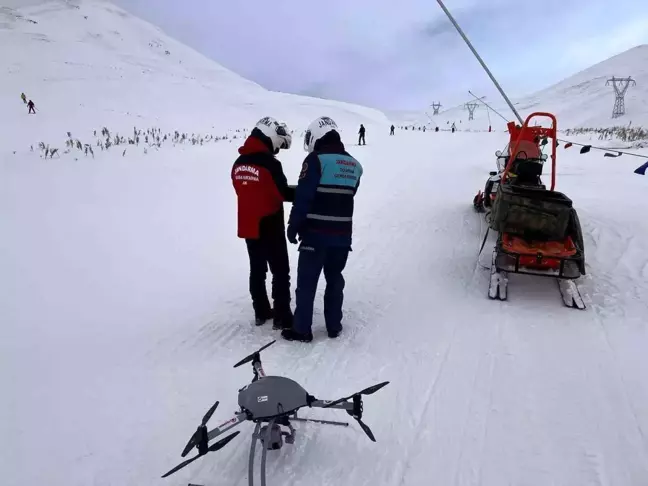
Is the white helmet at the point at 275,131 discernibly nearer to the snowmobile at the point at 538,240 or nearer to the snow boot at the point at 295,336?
the snow boot at the point at 295,336

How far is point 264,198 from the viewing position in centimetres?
422

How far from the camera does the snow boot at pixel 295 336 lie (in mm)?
4367

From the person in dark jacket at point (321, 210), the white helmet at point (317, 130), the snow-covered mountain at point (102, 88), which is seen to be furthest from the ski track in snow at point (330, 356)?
the snow-covered mountain at point (102, 88)

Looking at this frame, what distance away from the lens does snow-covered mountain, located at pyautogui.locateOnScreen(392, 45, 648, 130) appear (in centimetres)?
6525

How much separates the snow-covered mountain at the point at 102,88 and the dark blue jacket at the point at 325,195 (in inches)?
438

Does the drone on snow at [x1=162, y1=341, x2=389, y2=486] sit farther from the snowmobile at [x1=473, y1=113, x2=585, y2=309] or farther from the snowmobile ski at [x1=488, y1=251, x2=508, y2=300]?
the snowmobile at [x1=473, y1=113, x2=585, y2=309]

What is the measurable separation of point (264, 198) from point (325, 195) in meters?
0.62

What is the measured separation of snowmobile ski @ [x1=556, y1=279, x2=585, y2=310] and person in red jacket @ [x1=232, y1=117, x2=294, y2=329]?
316 centimetres

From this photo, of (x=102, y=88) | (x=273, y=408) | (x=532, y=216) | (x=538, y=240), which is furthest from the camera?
(x=102, y=88)

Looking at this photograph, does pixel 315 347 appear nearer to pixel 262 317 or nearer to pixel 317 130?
pixel 262 317

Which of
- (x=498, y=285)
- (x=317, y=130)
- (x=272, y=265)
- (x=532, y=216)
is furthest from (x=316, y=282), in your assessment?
(x=532, y=216)

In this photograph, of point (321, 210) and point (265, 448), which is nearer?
point (265, 448)

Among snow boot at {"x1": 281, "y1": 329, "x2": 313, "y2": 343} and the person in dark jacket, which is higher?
the person in dark jacket

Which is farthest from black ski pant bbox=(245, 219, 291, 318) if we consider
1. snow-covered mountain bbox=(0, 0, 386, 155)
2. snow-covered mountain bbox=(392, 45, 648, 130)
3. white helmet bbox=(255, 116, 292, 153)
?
snow-covered mountain bbox=(392, 45, 648, 130)
